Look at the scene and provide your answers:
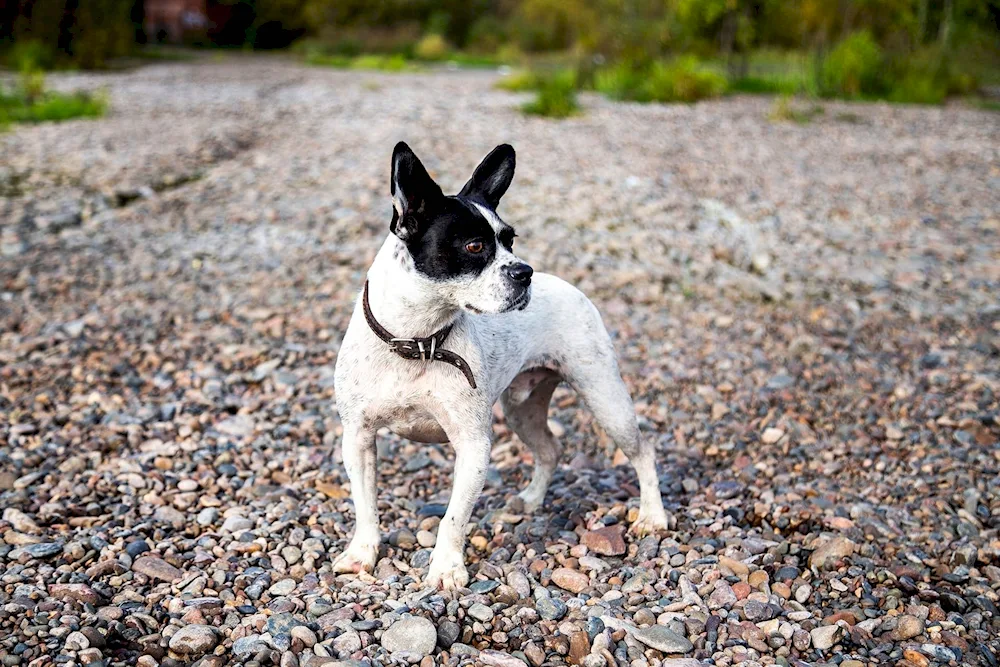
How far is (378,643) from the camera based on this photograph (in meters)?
3.36

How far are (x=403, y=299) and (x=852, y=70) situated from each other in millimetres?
16410

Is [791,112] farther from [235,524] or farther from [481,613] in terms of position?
[481,613]

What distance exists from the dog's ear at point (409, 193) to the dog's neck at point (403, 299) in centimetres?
11

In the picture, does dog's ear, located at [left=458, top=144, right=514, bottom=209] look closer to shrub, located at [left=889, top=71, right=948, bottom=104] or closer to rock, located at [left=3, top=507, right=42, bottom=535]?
rock, located at [left=3, top=507, right=42, bottom=535]

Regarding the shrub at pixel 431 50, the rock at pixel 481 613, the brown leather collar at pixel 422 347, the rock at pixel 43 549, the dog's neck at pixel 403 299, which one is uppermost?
the shrub at pixel 431 50

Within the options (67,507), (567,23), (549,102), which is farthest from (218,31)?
(67,507)

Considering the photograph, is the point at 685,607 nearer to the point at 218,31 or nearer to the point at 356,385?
the point at 356,385

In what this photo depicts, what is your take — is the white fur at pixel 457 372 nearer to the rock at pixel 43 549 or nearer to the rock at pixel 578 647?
the rock at pixel 578 647

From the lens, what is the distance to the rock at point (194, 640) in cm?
326

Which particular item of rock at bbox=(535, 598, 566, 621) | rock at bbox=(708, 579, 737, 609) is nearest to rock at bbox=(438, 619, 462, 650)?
rock at bbox=(535, 598, 566, 621)

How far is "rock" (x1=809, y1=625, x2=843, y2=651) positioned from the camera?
11.2ft

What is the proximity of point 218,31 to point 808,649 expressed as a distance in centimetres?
4193

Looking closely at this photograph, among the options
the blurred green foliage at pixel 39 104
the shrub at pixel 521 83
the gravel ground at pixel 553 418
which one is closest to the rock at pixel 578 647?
the gravel ground at pixel 553 418

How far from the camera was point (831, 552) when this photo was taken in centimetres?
404
